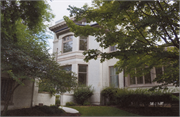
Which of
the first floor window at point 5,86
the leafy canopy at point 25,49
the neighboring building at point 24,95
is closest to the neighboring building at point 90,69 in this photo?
the neighboring building at point 24,95

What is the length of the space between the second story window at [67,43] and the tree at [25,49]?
321 inches

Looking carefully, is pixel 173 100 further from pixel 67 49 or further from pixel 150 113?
pixel 67 49

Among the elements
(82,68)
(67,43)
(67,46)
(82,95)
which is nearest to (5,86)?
(82,95)

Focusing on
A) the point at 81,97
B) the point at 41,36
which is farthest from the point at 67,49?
the point at 81,97

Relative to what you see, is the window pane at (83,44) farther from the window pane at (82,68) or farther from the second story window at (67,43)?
the window pane at (82,68)

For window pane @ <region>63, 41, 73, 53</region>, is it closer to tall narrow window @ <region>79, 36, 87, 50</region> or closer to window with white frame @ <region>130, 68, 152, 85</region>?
tall narrow window @ <region>79, 36, 87, 50</region>

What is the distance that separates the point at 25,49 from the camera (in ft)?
29.8

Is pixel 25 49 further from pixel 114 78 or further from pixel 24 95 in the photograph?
pixel 114 78

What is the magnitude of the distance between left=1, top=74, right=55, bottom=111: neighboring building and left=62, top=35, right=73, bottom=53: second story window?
281 inches

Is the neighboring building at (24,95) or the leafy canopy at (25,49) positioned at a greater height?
the leafy canopy at (25,49)

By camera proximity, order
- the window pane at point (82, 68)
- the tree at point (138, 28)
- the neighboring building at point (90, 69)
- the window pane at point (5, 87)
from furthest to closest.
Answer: the window pane at point (82, 68), the neighboring building at point (90, 69), the window pane at point (5, 87), the tree at point (138, 28)

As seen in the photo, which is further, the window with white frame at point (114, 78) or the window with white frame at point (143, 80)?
the window with white frame at point (114, 78)

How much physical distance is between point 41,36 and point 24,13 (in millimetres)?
15324

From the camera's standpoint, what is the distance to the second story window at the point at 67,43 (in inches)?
728
